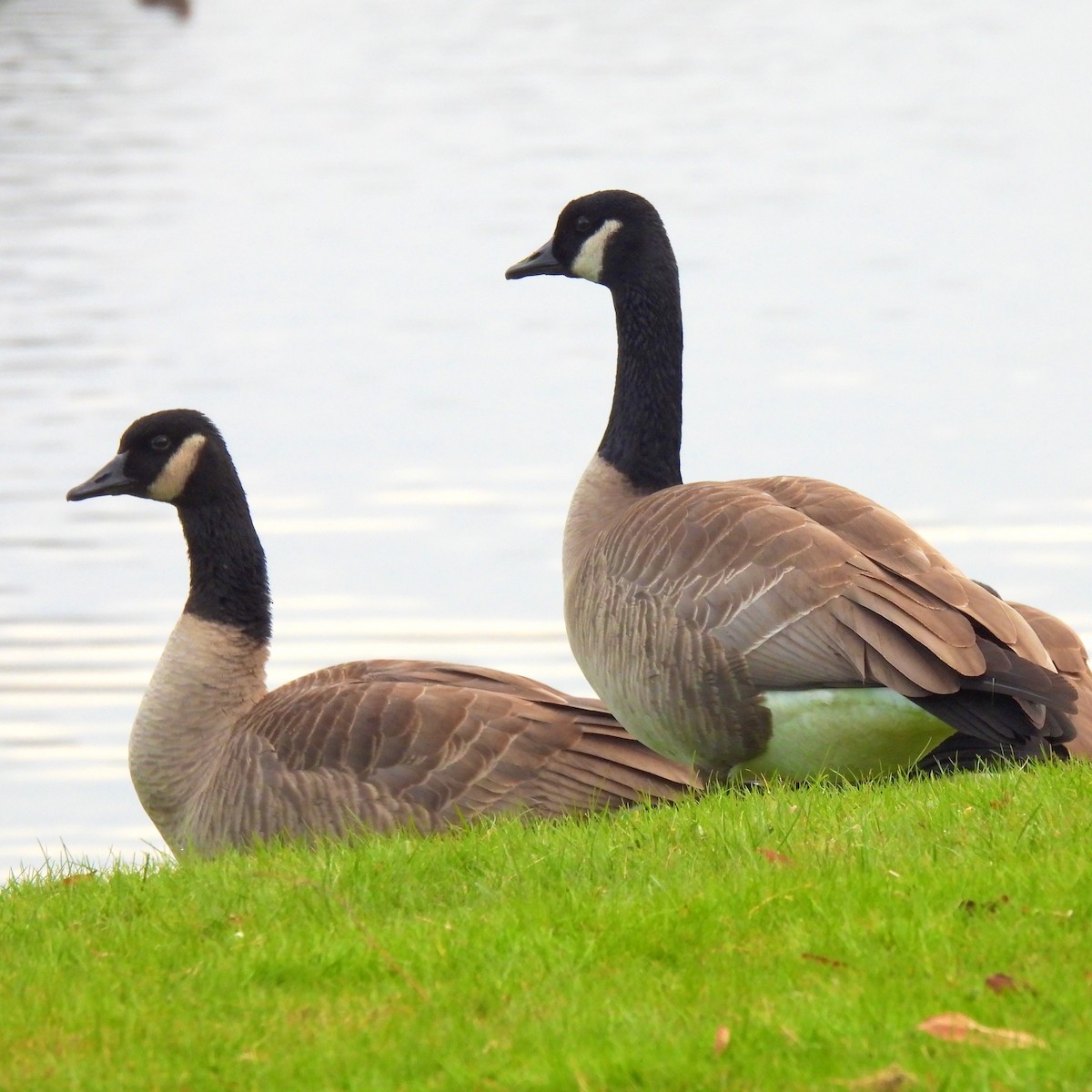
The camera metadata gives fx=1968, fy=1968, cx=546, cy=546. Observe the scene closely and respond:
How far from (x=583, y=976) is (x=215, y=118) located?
3908cm

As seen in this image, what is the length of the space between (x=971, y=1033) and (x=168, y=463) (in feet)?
20.3

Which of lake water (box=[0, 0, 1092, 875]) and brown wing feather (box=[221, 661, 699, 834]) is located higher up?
brown wing feather (box=[221, 661, 699, 834])

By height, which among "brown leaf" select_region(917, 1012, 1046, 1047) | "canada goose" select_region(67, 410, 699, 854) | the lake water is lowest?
the lake water

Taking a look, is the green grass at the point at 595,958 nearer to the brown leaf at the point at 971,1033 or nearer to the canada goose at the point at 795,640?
the brown leaf at the point at 971,1033

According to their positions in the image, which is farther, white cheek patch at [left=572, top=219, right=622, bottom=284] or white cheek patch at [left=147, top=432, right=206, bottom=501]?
white cheek patch at [left=572, top=219, right=622, bottom=284]

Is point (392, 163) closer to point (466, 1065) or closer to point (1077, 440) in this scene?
point (1077, 440)

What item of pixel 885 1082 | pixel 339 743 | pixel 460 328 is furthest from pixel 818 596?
pixel 460 328

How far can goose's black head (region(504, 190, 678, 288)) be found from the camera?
9.65 metres

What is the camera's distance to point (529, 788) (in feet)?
26.0

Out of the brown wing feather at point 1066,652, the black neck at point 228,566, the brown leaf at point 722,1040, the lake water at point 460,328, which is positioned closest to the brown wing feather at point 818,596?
the brown wing feather at point 1066,652

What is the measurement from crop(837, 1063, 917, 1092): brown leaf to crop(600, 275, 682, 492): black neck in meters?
5.45

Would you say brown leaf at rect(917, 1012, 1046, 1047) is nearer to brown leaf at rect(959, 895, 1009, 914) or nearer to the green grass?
the green grass

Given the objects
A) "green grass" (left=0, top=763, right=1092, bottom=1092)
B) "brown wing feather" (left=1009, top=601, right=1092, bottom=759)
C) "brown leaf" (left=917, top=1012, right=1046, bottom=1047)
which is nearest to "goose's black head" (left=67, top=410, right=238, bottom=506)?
"green grass" (left=0, top=763, right=1092, bottom=1092)

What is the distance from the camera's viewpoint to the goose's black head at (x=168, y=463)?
9.57 metres
